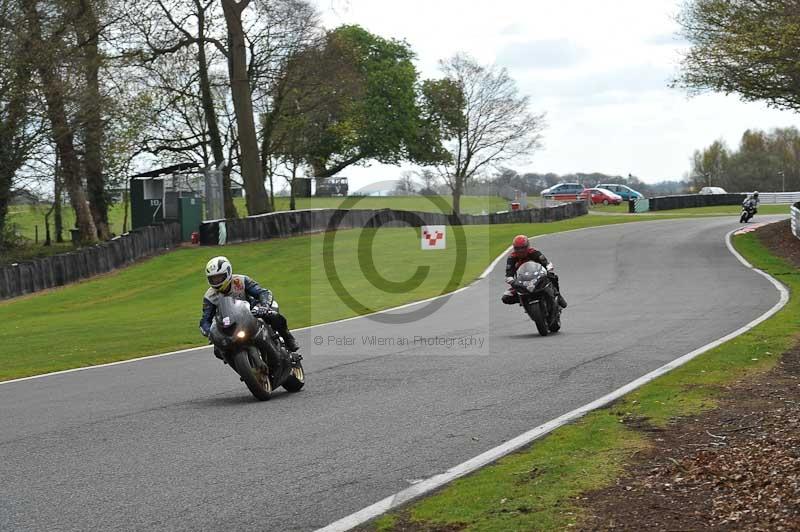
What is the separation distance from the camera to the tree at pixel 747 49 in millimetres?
34781

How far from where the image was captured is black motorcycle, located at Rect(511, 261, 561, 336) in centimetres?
1691

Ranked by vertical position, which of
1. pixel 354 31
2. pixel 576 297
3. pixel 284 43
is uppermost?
pixel 354 31

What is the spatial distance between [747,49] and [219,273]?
2934cm

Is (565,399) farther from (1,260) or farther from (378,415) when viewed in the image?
(1,260)

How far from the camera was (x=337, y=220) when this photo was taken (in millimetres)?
48812

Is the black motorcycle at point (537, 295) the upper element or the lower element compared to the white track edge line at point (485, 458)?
upper

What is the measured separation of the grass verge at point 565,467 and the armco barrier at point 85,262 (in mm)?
23556

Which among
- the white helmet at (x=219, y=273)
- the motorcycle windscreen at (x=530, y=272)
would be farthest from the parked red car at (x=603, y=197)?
the white helmet at (x=219, y=273)

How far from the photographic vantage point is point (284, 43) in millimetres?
53250

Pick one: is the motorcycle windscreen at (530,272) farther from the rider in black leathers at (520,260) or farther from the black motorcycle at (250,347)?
the black motorcycle at (250,347)

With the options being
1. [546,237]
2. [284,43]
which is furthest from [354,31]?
[546,237]

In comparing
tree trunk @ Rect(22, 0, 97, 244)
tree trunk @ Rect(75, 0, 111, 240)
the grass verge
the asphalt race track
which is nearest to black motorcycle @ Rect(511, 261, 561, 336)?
the asphalt race track

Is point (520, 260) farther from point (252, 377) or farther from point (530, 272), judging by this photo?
point (252, 377)

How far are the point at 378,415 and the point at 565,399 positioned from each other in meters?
1.92
